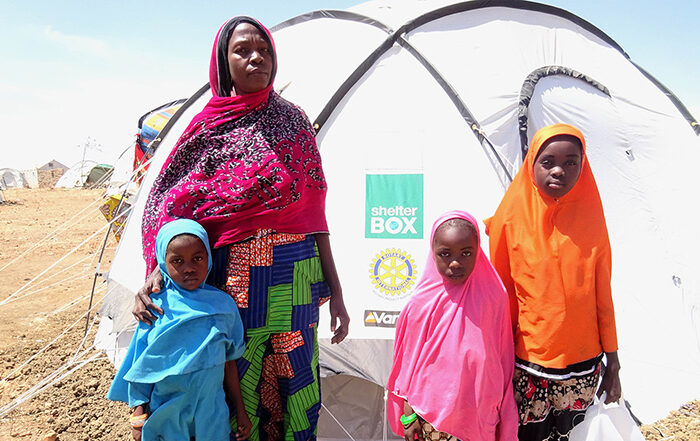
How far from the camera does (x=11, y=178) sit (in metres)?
23.8

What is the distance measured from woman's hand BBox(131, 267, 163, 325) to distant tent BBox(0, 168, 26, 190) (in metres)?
26.8

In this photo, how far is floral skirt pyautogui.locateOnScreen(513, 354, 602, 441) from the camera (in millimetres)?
1550

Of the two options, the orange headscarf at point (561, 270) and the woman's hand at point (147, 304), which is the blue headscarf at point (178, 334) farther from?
the orange headscarf at point (561, 270)

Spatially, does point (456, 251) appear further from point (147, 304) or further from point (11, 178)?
point (11, 178)

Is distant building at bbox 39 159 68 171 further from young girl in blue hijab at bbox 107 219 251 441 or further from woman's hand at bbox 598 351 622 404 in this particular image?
woman's hand at bbox 598 351 622 404

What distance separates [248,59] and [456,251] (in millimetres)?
886

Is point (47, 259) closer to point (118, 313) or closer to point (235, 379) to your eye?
point (118, 313)

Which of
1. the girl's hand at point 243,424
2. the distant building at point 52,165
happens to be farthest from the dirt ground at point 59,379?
the distant building at point 52,165

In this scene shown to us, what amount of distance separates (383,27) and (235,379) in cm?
211

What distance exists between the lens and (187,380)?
144 centimetres

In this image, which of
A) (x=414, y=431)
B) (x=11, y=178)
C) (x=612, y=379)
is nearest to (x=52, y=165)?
(x=11, y=178)

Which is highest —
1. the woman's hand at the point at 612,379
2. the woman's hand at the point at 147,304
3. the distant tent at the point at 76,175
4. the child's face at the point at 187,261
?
the distant tent at the point at 76,175

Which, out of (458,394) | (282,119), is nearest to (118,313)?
(282,119)

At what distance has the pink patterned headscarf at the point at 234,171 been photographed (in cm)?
148
